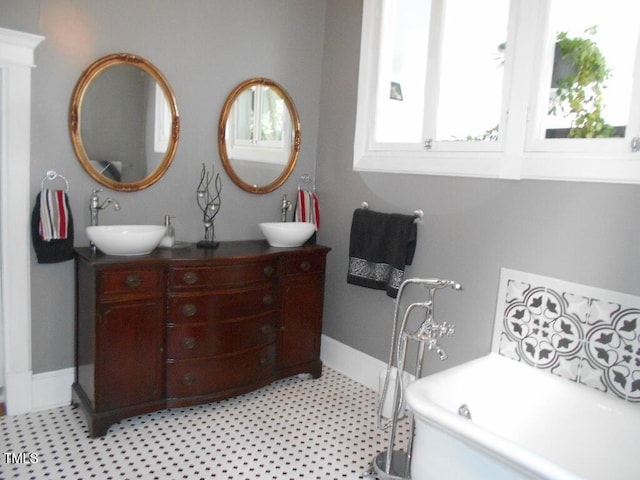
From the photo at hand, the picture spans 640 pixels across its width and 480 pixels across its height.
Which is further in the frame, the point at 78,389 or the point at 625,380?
the point at 78,389

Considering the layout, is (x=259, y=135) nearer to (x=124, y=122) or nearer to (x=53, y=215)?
(x=124, y=122)

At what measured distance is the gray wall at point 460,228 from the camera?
82.3 inches

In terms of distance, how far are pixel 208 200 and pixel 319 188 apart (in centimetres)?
85

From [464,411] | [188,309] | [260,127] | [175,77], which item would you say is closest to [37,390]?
[188,309]

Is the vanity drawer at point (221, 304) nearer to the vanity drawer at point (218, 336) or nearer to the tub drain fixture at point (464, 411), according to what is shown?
the vanity drawer at point (218, 336)

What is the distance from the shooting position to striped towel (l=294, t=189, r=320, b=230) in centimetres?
341

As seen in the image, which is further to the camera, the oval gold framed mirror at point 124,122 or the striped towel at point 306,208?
the striped towel at point 306,208

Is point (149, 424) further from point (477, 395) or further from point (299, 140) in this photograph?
point (299, 140)

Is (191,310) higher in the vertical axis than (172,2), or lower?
lower

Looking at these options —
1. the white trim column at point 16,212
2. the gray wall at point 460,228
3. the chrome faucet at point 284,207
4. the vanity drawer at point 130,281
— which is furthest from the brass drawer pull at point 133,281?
the gray wall at point 460,228

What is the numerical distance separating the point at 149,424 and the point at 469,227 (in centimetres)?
200

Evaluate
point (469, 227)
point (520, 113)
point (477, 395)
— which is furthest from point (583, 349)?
point (520, 113)

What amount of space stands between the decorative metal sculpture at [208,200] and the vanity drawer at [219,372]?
28.1 inches

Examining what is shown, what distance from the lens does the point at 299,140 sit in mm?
3473
